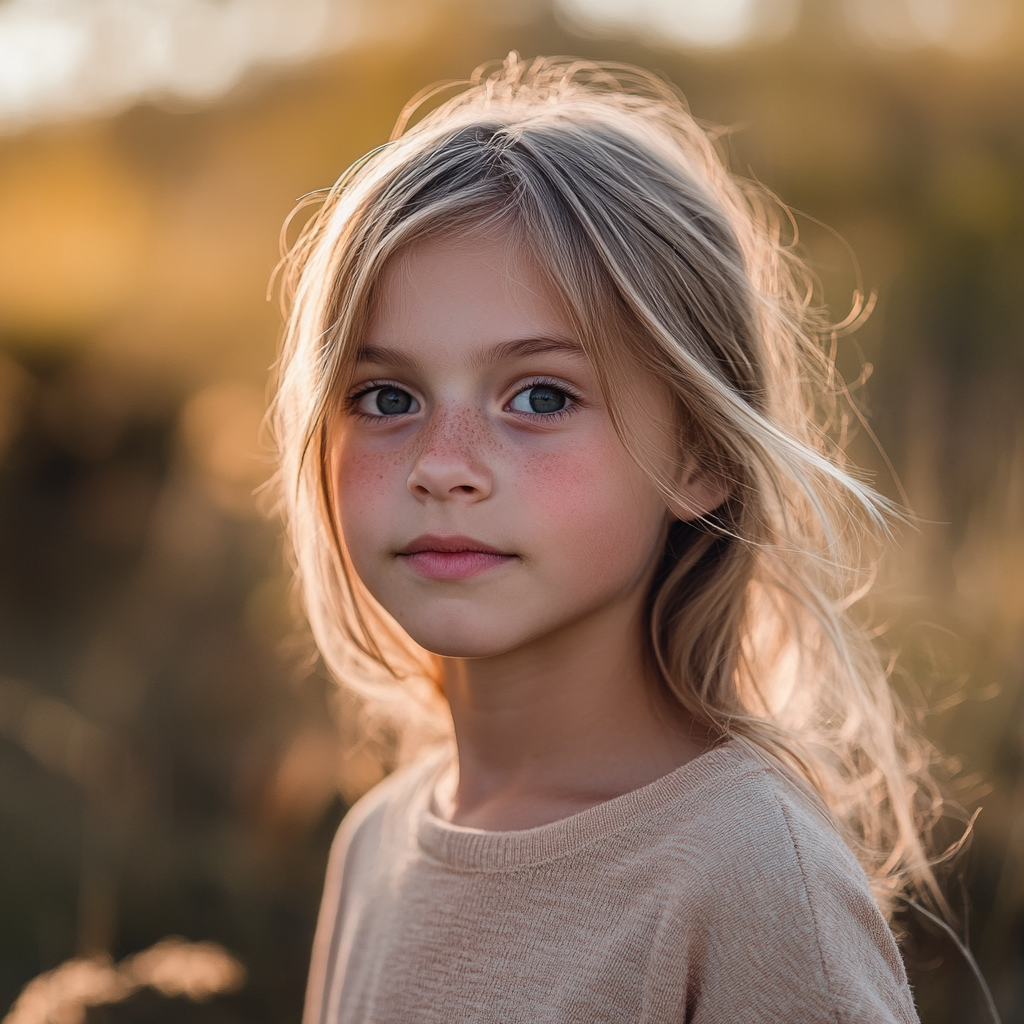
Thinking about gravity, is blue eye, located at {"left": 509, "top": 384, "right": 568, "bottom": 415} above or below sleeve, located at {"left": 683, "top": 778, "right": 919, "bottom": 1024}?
above

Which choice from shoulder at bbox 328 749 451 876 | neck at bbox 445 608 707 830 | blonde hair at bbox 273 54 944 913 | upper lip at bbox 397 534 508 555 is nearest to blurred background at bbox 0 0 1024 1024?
shoulder at bbox 328 749 451 876

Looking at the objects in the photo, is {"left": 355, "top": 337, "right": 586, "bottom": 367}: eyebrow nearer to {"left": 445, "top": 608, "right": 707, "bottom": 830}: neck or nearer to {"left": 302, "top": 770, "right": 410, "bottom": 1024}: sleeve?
{"left": 445, "top": 608, "right": 707, "bottom": 830}: neck

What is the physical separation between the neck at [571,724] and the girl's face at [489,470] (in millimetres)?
108

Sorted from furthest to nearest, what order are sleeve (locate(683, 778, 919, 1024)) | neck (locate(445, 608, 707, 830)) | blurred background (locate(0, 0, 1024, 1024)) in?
blurred background (locate(0, 0, 1024, 1024)) → neck (locate(445, 608, 707, 830)) → sleeve (locate(683, 778, 919, 1024))

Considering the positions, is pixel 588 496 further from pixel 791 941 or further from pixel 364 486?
pixel 791 941

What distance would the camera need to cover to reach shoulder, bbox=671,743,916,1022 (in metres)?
0.97

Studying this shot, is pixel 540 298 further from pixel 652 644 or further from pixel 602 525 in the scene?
pixel 652 644

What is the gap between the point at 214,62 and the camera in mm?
2754

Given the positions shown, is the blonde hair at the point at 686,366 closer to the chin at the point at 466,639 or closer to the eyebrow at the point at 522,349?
the eyebrow at the point at 522,349

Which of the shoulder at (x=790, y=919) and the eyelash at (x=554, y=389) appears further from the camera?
the eyelash at (x=554, y=389)

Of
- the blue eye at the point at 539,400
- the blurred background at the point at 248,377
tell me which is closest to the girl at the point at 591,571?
the blue eye at the point at 539,400

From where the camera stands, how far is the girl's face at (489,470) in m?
1.19

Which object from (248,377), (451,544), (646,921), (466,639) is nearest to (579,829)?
(646,921)

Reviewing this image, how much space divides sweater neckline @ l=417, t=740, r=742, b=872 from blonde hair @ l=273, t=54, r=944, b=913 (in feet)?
0.25
